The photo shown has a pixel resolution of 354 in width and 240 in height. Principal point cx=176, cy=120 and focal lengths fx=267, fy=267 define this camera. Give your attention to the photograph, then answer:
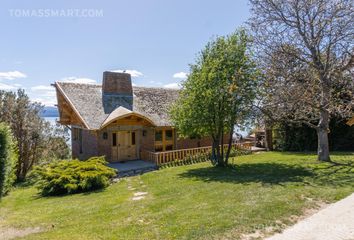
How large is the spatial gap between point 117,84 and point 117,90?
19.5 inches

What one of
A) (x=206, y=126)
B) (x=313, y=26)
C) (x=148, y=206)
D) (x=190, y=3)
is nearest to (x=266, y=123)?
(x=206, y=126)

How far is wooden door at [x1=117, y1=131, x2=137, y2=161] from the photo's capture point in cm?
1839

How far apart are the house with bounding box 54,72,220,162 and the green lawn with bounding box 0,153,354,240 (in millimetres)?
5049

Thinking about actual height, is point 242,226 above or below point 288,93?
below

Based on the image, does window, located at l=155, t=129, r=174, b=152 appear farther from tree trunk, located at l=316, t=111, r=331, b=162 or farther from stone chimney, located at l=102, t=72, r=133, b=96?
tree trunk, located at l=316, t=111, r=331, b=162

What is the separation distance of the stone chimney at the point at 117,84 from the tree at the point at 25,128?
484 centimetres

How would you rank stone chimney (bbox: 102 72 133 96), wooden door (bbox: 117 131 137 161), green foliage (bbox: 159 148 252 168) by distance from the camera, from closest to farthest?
green foliage (bbox: 159 148 252 168), wooden door (bbox: 117 131 137 161), stone chimney (bbox: 102 72 133 96)

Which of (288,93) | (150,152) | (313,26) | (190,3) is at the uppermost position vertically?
(190,3)

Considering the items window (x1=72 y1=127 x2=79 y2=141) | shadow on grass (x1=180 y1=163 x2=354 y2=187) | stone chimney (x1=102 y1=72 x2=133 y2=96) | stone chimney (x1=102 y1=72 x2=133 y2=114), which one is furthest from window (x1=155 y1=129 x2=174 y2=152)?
window (x1=72 y1=127 x2=79 y2=141)

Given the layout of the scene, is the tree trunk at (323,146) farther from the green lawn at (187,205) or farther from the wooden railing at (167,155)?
the wooden railing at (167,155)

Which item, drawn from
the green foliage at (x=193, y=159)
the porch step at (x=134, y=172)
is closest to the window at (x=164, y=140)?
the green foliage at (x=193, y=159)

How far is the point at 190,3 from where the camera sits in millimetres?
15484

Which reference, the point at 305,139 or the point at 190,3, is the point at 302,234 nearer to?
the point at 190,3

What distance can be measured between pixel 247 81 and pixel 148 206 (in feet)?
30.2
